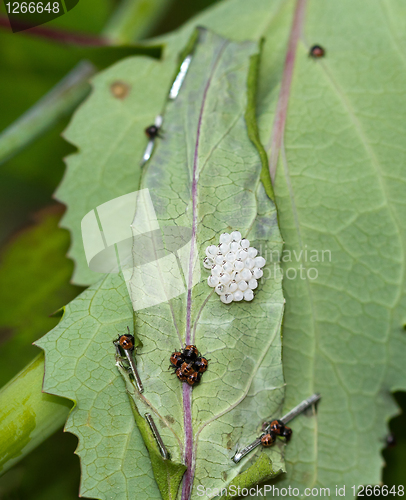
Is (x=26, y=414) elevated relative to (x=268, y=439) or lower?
lower

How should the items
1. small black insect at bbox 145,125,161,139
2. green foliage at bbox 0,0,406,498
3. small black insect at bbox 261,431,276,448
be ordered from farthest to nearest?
small black insect at bbox 145,125,161,139, green foliage at bbox 0,0,406,498, small black insect at bbox 261,431,276,448

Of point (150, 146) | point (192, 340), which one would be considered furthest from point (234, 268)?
point (150, 146)

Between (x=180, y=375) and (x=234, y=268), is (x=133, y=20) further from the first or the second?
(x=180, y=375)

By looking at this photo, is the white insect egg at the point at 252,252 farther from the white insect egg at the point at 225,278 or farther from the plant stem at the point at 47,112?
the plant stem at the point at 47,112

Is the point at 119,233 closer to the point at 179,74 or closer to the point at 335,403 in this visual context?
the point at 179,74

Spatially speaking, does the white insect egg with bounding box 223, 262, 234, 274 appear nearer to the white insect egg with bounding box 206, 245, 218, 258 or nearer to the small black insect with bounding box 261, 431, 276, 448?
the white insect egg with bounding box 206, 245, 218, 258

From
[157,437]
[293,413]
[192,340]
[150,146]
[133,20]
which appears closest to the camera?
[157,437]

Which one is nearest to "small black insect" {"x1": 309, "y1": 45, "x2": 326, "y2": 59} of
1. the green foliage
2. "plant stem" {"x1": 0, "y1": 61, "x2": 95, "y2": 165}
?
the green foliage
